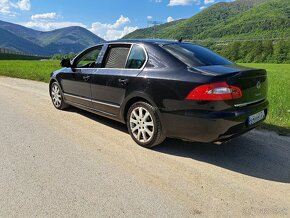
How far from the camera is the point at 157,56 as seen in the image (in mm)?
4453

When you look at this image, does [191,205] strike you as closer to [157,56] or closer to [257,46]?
[157,56]

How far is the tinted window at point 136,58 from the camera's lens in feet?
15.3

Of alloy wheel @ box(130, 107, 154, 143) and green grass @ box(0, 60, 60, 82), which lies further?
green grass @ box(0, 60, 60, 82)

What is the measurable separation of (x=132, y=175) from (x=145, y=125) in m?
1.05

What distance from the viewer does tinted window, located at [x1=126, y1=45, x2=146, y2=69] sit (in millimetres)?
4673

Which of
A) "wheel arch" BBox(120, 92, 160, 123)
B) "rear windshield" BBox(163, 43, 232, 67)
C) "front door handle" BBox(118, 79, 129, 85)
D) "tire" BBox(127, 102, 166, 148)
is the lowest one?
"tire" BBox(127, 102, 166, 148)

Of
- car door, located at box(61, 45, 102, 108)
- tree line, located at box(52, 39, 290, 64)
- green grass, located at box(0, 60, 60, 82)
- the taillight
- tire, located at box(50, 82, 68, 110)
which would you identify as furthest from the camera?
tree line, located at box(52, 39, 290, 64)

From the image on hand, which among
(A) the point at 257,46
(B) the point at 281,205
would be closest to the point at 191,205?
(B) the point at 281,205

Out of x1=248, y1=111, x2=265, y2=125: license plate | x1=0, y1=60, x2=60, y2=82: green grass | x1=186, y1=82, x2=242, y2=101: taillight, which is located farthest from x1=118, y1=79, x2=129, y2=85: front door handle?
x1=0, y1=60, x2=60, y2=82: green grass

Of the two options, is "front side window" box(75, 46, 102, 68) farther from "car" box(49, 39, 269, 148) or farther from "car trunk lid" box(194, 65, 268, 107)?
"car trunk lid" box(194, 65, 268, 107)

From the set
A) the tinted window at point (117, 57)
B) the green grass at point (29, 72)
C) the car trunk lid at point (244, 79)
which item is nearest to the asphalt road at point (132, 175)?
the car trunk lid at point (244, 79)

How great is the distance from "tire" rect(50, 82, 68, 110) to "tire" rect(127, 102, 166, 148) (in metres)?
2.73

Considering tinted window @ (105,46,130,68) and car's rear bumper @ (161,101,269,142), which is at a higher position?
tinted window @ (105,46,130,68)

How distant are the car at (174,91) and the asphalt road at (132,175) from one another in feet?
1.42
